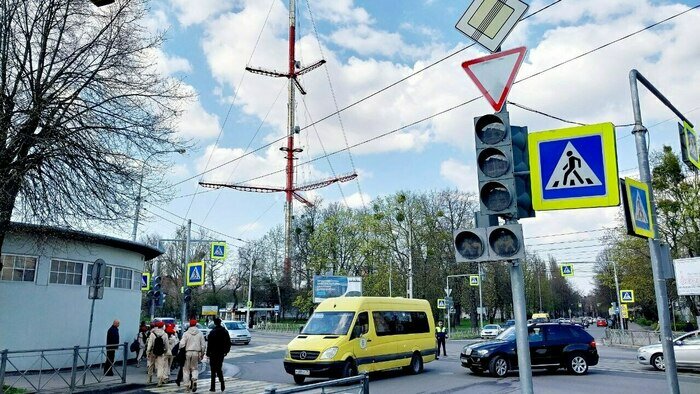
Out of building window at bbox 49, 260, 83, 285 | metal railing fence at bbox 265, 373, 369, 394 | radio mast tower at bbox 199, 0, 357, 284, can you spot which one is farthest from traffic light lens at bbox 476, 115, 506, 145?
radio mast tower at bbox 199, 0, 357, 284

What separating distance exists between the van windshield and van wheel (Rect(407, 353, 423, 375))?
3460 mm

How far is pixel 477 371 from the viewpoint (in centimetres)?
1669

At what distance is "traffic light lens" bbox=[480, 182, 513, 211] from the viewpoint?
4926 mm

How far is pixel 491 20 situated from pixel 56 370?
1372 cm

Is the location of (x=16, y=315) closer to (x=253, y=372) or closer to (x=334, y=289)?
(x=253, y=372)

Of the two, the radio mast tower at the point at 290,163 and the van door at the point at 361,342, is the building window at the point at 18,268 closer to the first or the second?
the van door at the point at 361,342

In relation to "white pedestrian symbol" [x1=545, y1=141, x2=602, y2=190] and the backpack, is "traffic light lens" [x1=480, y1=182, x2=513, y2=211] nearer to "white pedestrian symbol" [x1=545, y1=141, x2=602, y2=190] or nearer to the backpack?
"white pedestrian symbol" [x1=545, y1=141, x2=602, y2=190]

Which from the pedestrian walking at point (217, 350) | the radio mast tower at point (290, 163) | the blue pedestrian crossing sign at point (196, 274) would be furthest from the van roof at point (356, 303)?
the radio mast tower at point (290, 163)

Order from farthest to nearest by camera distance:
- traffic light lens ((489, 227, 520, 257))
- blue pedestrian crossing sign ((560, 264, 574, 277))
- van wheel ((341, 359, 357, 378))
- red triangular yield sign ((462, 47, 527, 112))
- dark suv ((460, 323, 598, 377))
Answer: blue pedestrian crossing sign ((560, 264, 574, 277)) < dark suv ((460, 323, 598, 377)) < van wheel ((341, 359, 357, 378)) < red triangular yield sign ((462, 47, 527, 112)) < traffic light lens ((489, 227, 520, 257))

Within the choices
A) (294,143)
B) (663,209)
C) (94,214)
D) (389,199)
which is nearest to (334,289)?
(389,199)

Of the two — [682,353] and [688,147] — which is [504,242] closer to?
[688,147]

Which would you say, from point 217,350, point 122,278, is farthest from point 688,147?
point 122,278

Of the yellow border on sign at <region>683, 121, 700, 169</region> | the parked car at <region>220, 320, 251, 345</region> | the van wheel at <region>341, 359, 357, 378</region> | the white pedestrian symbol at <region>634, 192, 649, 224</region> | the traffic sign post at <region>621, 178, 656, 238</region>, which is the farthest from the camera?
the parked car at <region>220, 320, 251, 345</region>

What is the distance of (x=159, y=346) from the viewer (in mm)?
14688
